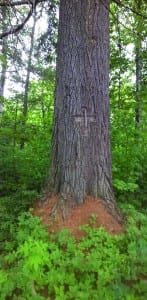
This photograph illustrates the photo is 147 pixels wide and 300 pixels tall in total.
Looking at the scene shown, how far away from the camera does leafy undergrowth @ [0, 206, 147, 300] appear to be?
2217 millimetres

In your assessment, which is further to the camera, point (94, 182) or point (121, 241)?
point (94, 182)

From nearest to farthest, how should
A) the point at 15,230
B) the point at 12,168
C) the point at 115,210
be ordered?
1. the point at 15,230
2. the point at 115,210
3. the point at 12,168

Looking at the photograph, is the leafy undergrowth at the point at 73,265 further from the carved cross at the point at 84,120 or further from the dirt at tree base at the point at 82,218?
the carved cross at the point at 84,120

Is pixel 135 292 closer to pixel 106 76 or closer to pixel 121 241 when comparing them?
pixel 121 241

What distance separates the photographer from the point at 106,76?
3730 millimetres

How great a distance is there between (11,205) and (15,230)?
632mm

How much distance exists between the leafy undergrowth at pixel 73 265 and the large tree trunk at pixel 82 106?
0.56 metres

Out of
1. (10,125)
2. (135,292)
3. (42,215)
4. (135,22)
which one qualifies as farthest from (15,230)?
(135,22)

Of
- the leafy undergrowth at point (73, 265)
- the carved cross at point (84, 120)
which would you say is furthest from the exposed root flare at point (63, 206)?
the carved cross at point (84, 120)

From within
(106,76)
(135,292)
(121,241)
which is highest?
(106,76)

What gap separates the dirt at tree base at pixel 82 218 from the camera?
310 cm

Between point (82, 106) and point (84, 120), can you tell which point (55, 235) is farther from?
point (82, 106)

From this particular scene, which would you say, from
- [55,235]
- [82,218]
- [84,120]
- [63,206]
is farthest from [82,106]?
[55,235]

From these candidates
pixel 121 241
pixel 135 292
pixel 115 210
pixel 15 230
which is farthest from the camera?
pixel 115 210
